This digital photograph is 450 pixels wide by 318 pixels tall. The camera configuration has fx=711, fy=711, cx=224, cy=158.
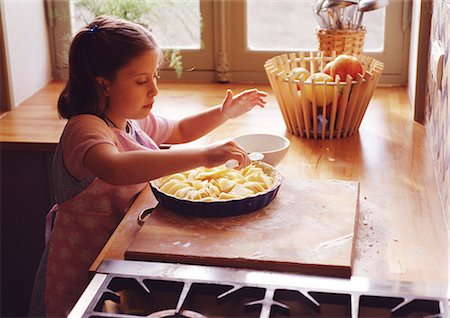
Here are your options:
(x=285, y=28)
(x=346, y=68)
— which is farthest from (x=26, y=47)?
(x=346, y=68)

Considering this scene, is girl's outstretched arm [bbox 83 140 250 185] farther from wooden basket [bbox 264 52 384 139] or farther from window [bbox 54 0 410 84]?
window [bbox 54 0 410 84]

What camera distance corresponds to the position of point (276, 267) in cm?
110

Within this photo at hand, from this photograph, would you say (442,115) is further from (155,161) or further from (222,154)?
(155,161)

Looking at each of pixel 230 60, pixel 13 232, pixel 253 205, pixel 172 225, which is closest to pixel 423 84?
pixel 230 60

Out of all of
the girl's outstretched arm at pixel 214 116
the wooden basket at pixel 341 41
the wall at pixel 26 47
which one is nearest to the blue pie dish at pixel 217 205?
the girl's outstretched arm at pixel 214 116

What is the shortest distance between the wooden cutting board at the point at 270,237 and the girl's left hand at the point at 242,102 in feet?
1.02

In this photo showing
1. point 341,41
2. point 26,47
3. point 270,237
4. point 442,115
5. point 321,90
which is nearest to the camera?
point 270,237

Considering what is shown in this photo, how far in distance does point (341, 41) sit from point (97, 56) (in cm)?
80

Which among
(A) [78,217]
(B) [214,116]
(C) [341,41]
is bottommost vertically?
(A) [78,217]

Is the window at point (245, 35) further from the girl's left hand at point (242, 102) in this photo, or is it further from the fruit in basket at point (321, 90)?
the girl's left hand at point (242, 102)

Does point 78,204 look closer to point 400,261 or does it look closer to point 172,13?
point 400,261

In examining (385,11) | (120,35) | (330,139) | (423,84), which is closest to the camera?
(120,35)

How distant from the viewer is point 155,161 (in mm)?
1275

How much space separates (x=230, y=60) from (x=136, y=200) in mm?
1096
